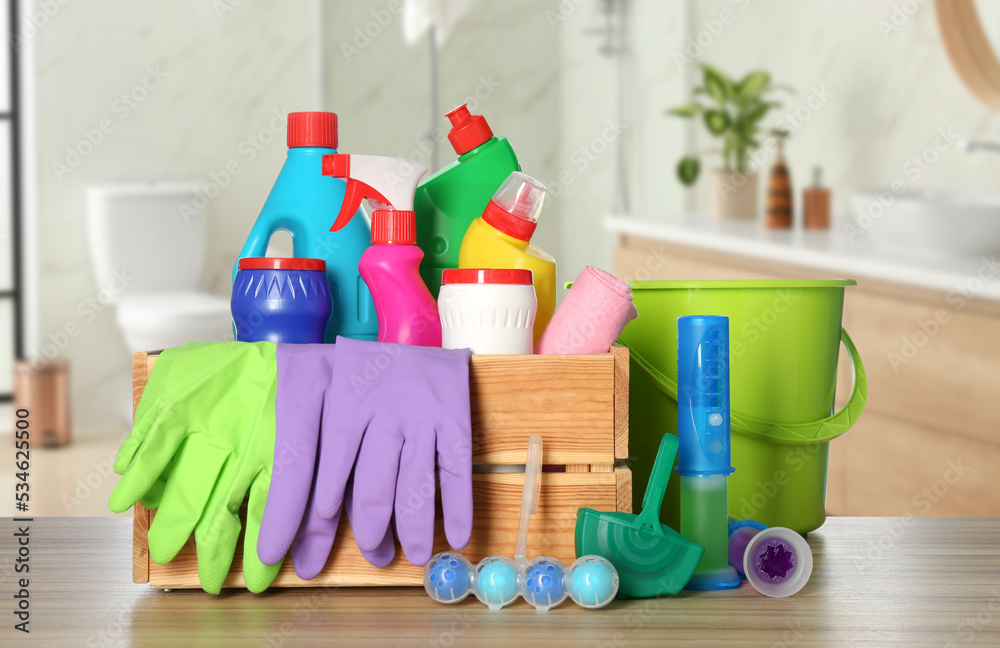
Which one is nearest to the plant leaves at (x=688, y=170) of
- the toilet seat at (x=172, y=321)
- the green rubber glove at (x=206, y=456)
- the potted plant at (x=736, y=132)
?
the potted plant at (x=736, y=132)

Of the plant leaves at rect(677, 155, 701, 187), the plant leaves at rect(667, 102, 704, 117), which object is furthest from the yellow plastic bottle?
the plant leaves at rect(677, 155, 701, 187)

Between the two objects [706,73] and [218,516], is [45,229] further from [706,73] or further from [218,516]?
[218,516]

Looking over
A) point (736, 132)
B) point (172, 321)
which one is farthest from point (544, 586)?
point (172, 321)

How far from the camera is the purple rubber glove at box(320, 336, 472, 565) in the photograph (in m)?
0.58

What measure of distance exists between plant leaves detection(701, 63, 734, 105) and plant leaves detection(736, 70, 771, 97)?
Answer: 3 centimetres

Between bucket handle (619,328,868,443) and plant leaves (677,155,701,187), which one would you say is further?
plant leaves (677,155,701,187)

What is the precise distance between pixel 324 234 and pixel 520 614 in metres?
0.31

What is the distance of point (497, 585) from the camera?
56cm

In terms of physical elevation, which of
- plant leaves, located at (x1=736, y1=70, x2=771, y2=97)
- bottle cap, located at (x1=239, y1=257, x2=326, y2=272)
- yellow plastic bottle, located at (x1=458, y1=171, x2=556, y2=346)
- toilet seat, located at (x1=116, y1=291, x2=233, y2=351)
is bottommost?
toilet seat, located at (x1=116, y1=291, x2=233, y2=351)

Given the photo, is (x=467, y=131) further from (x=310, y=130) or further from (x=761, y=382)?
(x=761, y=382)

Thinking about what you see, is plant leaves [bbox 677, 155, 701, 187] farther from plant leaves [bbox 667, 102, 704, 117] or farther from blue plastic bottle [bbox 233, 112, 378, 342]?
blue plastic bottle [bbox 233, 112, 378, 342]

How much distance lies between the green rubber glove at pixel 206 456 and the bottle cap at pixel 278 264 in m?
0.06

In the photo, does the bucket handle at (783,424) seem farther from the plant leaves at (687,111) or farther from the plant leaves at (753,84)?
the plant leaves at (687,111)

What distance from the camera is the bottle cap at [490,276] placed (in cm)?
62
